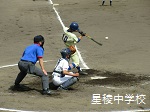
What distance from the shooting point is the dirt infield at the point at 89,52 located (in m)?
10.6

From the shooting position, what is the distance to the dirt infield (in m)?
10.6

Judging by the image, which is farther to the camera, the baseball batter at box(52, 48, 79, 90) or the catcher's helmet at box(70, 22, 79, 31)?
the catcher's helmet at box(70, 22, 79, 31)

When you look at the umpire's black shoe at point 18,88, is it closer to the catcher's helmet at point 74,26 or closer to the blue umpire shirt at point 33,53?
the blue umpire shirt at point 33,53

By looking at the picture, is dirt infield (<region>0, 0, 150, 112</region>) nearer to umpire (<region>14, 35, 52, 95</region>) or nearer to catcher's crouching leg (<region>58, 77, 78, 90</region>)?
catcher's crouching leg (<region>58, 77, 78, 90</region>)

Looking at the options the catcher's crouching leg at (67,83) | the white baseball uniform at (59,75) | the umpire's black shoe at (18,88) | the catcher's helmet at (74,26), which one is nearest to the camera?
the white baseball uniform at (59,75)

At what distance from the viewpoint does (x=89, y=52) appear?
18719 mm

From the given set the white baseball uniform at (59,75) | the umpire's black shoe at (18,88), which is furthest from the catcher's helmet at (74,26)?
the umpire's black shoe at (18,88)

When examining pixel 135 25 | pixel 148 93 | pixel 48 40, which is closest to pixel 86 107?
pixel 148 93

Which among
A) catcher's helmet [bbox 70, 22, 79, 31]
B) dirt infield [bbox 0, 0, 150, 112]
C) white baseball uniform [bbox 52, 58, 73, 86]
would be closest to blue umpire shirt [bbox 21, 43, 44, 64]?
white baseball uniform [bbox 52, 58, 73, 86]

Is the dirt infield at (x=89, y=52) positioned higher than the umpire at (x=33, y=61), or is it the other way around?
the umpire at (x=33, y=61)

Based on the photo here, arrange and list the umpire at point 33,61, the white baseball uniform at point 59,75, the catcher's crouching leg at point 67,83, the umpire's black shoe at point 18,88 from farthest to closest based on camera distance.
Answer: the umpire's black shoe at point 18,88 < the catcher's crouching leg at point 67,83 < the white baseball uniform at point 59,75 < the umpire at point 33,61

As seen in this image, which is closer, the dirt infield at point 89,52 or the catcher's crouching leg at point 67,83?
the dirt infield at point 89,52

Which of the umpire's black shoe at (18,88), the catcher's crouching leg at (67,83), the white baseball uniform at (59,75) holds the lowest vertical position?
the umpire's black shoe at (18,88)

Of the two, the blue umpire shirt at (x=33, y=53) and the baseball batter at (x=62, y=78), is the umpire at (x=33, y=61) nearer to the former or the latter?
the blue umpire shirt at (x=33, y=53)
